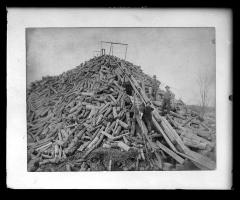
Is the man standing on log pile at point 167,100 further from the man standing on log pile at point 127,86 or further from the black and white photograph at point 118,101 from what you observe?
the man standing on log pile at point 127,86

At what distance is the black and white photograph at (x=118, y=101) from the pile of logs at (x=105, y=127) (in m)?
0.01

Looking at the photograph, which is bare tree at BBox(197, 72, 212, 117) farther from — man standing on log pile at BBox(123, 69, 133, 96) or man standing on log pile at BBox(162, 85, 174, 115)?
man standing on log pile at BBox(123, 69, 133, 96)

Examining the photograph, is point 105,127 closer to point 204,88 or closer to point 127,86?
point 127,86

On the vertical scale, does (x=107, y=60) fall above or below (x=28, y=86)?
above

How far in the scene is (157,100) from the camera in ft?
10.4

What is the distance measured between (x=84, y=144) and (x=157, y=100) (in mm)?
1104

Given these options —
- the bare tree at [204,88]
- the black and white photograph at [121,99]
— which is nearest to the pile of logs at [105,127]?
the black and white photograph at [121,99]

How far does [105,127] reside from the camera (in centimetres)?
313

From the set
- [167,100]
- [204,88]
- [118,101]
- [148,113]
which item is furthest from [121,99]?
[204,88]

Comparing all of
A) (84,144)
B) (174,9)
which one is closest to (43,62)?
(84,144)

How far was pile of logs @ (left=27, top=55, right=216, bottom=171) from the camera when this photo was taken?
311 cm

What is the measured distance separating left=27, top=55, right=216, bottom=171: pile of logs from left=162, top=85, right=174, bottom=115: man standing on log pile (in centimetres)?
7

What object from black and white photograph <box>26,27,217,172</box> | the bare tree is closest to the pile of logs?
black and white photograph <box>26,27,217,172</box>
